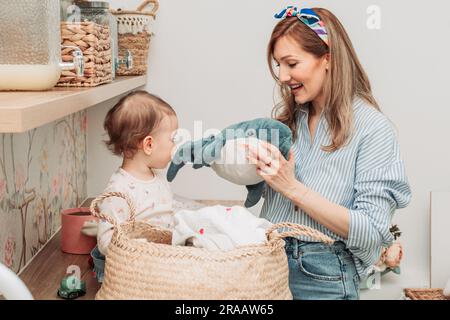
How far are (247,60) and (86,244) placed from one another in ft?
2.99

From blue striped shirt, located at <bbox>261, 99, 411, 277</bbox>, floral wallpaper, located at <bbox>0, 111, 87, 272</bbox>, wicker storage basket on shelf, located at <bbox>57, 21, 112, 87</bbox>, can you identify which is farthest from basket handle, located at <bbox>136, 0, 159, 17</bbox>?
blue striped shirt, located at <bbox>261, 99, 411, 277</bbox>

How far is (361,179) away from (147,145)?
556 mm

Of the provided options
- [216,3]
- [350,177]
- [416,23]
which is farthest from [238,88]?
[350,177]

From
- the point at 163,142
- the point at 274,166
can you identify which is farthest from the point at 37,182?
the point at 274,166

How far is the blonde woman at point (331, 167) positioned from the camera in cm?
139

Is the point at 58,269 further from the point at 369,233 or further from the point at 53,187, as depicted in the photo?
the point at 369,233

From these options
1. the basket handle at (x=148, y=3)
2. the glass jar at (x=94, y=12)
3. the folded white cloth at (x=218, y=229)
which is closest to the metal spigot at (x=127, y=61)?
the basket handle at (x=148, y=3)

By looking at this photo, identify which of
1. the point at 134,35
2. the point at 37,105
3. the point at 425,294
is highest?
the point at 134,35

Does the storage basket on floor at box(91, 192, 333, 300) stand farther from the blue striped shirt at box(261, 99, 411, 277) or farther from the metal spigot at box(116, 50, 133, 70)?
the metal spigot at box(116, 50, 133, 70)

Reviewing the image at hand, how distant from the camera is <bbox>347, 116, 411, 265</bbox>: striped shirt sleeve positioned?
1388mm

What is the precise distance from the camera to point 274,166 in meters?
1.36

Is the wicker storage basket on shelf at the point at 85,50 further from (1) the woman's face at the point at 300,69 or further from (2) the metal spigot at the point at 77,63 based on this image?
(1) the woman's face at the point at 300,69

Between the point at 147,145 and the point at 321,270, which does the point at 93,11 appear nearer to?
the point at 147,145

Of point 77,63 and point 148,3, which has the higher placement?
point 148,3
